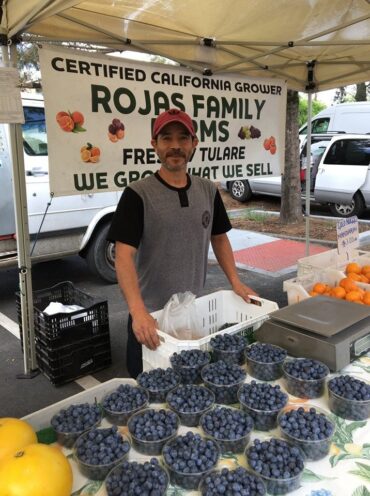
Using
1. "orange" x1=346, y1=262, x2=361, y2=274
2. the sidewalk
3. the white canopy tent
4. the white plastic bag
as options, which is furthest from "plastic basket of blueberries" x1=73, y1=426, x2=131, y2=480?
the sidewalk

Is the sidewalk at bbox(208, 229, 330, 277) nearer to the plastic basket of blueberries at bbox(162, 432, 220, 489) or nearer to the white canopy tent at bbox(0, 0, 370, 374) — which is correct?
the white canopy tent at bbox(0, 0, 370, 374)

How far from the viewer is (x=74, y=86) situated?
2842 mm

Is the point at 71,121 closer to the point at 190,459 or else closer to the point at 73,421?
the point at 73,421

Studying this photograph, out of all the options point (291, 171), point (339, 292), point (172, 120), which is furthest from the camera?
point (291, 171)

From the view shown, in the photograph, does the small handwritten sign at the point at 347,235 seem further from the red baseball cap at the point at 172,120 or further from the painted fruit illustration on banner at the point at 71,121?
→ the painted fruit illustration on banner at the point at 71,121

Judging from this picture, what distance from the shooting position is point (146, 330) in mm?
1778

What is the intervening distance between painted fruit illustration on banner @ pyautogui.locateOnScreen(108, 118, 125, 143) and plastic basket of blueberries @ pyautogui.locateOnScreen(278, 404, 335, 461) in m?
2.36

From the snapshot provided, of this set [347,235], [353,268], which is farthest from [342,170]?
[353,268]

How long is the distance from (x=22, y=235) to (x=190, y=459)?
237cm

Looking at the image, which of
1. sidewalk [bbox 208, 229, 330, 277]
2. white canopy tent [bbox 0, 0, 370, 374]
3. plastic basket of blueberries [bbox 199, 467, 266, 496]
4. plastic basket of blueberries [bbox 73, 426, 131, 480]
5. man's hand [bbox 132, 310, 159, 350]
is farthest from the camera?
sidewalk [bbox 208, 229, 330, 277]

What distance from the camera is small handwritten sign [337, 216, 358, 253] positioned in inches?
129

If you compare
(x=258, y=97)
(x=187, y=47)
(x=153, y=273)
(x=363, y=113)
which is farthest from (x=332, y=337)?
(x=363, y=113)

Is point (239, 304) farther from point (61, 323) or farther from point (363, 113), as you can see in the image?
point (363, 113)

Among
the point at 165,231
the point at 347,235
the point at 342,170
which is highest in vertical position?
the point at 342,170
